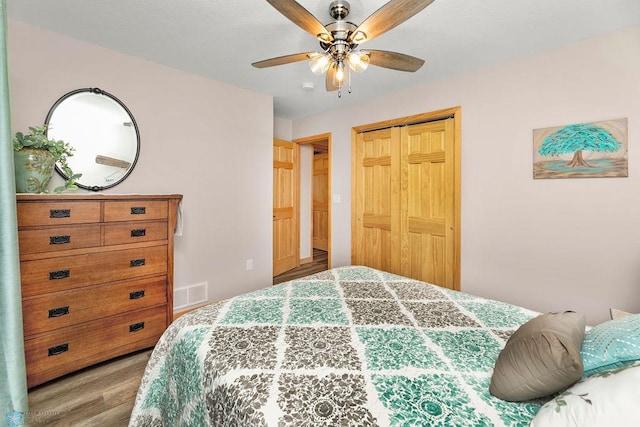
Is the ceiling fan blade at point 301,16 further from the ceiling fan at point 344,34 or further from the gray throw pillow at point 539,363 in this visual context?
the gray throw pillow at point 539,363

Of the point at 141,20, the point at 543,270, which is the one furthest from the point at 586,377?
the point at 141,20

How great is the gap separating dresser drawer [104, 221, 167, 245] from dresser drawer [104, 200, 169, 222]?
0.04 meters

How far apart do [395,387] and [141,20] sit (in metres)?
2.70

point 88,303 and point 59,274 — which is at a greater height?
point 59,274

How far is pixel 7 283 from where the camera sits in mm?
1201

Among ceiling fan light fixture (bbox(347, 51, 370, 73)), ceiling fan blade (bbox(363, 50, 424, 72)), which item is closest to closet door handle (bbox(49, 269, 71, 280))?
ceiling fan light fixture (bbox(347, 51, 370, 73))

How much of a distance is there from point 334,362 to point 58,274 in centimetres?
198

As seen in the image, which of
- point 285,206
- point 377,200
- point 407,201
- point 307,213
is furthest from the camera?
point 307,213

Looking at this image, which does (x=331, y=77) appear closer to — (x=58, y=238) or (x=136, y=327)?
(x=58, y=238)

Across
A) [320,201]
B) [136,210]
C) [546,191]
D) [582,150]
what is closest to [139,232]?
[136,210]

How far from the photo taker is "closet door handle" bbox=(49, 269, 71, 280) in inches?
74.9

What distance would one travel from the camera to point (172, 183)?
289 cm

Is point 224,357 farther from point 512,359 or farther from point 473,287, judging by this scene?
point 473,287

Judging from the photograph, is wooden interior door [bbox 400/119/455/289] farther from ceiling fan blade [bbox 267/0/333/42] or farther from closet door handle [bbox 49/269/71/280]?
closet door handle [bbox 49/269/71/280]
